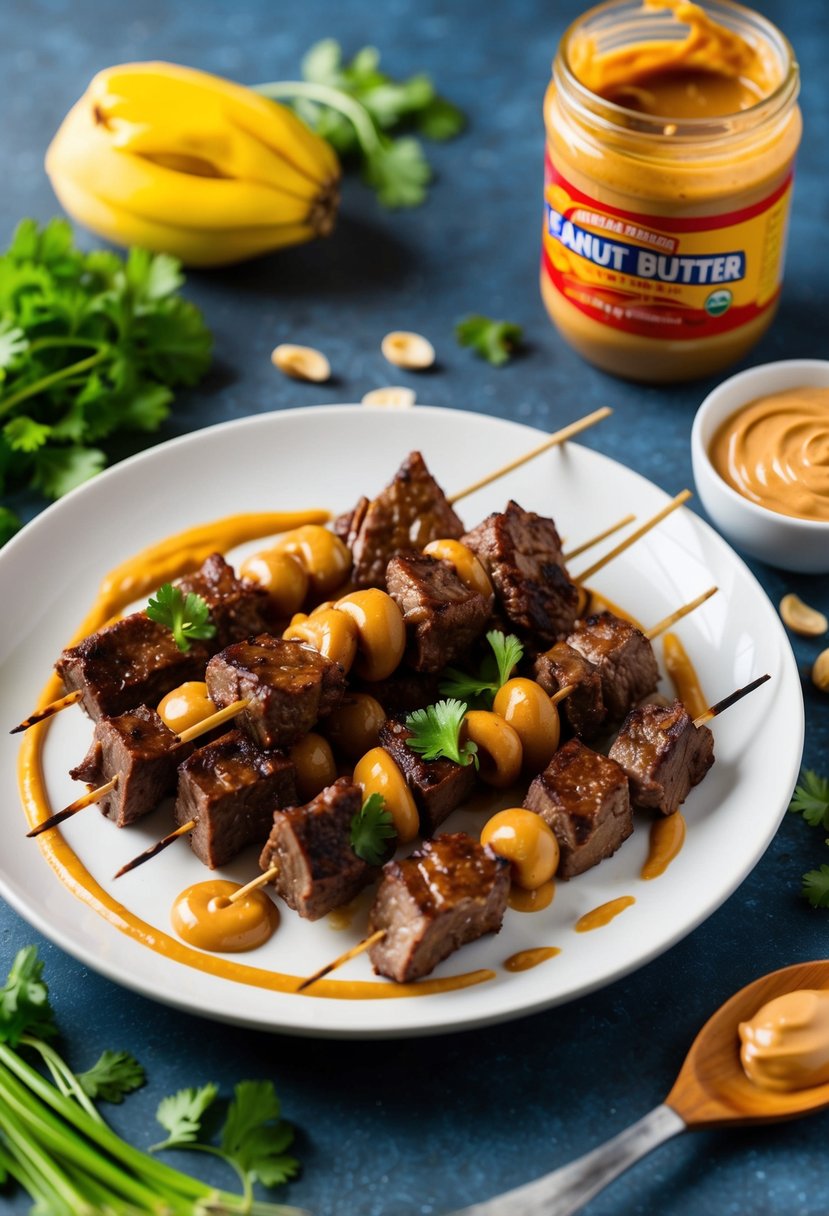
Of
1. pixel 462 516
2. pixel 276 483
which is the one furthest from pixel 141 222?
pixel 462 516

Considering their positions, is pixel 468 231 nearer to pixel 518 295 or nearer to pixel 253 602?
pixel 518 295

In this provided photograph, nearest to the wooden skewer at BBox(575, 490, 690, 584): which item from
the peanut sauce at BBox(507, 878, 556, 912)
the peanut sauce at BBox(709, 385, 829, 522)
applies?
the peanut sauce at BBox(709, 385, 829, 522)

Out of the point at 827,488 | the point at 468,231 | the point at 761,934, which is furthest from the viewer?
the point at 468,231

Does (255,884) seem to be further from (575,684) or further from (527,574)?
(527,574)

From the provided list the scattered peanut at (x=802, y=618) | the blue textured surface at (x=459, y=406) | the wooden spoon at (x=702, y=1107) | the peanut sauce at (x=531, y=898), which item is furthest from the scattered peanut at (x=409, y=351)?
the wooden spoon at (x=702, y=1107)

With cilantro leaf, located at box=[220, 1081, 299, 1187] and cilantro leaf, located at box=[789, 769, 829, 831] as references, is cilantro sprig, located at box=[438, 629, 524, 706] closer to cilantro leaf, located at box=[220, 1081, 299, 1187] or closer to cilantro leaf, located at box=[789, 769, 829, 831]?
cilantro leaf, located at box=[789, 769, 829, 831]

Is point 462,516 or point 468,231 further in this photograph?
point 468,231

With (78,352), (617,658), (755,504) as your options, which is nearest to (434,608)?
(617,658)

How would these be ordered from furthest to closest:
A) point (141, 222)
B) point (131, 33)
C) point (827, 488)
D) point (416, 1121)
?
point (131, 33) → point (141, 222) → point (827, 488) → point (416, 1121)
